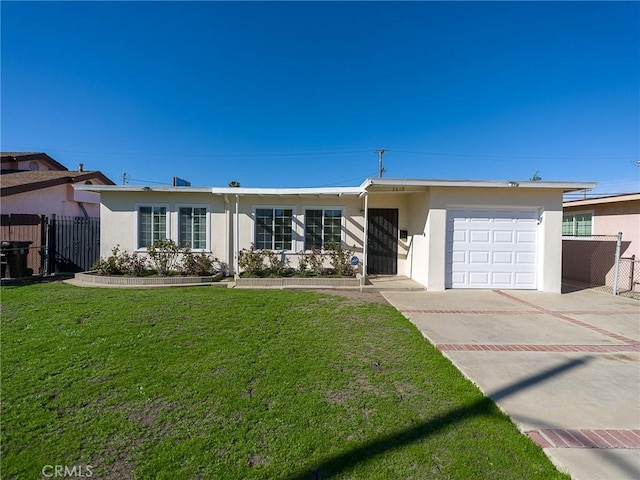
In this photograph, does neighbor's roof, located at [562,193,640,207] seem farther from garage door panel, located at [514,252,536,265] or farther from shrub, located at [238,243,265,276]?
shrub, located at [238,243,265,276]

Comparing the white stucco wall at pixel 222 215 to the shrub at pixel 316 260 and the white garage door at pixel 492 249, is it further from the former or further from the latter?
the white garage door at pixel 492 249

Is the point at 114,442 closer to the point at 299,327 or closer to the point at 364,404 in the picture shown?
the point at 364,404

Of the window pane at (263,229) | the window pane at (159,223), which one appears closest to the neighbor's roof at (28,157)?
the window pane at (159,223)

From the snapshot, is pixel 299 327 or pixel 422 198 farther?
pixel 422 198

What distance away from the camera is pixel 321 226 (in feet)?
35.3

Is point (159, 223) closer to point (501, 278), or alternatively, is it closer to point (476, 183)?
point (476, 183)

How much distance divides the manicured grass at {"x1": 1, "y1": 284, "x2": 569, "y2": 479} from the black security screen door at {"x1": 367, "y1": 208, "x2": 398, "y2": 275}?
5.73 metres

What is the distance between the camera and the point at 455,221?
883 centimetres

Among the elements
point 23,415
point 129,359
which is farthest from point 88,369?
point 23,415

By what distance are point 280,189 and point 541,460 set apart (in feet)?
28.4

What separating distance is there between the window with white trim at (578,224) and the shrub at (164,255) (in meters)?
13.7

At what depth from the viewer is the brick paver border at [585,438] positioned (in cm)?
251

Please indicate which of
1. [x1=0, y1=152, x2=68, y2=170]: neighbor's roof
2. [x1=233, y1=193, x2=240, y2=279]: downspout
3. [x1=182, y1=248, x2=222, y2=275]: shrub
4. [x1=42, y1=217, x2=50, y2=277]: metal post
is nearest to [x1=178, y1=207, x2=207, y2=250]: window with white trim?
[x1=182, y1=248, x2=222, y2=275]: shrub

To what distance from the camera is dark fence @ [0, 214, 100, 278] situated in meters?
10.6
